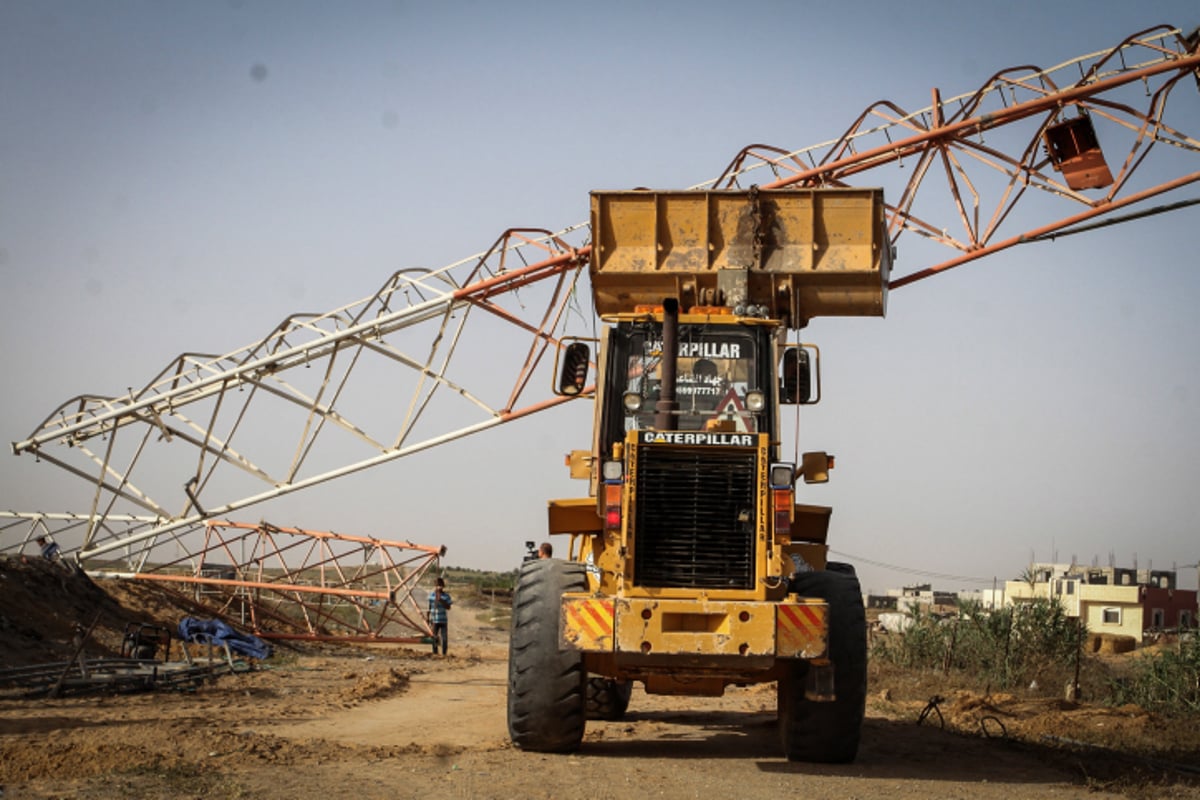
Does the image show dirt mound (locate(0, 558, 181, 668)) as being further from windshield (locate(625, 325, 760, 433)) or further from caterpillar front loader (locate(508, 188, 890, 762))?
windshield (locate(625, 325, 760, 433))

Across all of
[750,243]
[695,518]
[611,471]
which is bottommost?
[695,518]

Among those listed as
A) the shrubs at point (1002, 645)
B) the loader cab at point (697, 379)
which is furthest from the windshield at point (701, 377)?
the shrubs at point (1002, 645)

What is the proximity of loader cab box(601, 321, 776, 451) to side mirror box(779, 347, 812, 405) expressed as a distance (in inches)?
7.4

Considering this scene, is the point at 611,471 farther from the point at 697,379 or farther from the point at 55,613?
the point at 55,613

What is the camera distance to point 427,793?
8.62m

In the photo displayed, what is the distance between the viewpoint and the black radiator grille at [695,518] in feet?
33.3

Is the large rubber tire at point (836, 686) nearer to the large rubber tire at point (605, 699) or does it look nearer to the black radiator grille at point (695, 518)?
the black radiator grille at point (695, 518)

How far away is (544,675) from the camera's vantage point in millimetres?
10328

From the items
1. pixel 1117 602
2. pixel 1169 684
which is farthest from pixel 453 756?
pixel 1117 602

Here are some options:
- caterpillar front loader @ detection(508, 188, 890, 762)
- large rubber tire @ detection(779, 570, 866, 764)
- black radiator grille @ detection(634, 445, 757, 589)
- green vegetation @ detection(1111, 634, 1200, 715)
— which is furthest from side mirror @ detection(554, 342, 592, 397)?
green vegetation @ detection(1111, 634, 1200, 715)

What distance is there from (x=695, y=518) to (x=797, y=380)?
5.47 ft

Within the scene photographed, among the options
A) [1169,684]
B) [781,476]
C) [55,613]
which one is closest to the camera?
[781,476]

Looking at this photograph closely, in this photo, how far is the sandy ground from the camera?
8.97 m

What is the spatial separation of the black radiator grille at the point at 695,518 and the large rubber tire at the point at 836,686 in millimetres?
741
